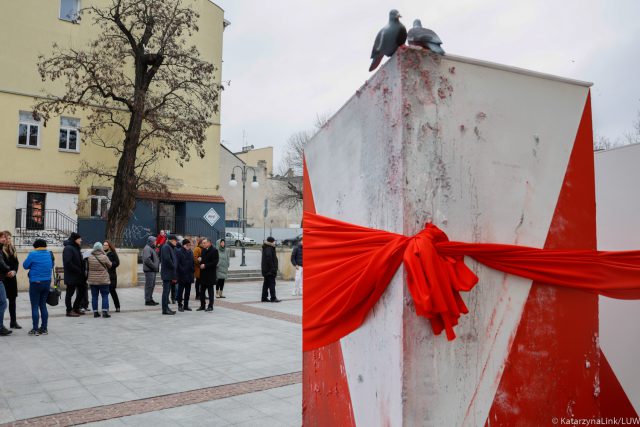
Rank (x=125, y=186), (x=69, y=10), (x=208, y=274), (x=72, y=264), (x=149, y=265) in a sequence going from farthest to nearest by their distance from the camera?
(x=69, y=10) → (x=125, y=186) → (x=149, y=265) → (x=208, y=274) → (x=72, y=264)

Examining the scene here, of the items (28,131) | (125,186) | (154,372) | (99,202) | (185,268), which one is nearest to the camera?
(154,372)

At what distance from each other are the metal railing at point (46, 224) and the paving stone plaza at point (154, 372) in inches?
435

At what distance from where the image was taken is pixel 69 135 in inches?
914

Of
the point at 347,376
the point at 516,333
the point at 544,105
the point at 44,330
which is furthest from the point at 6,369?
the point at 544,105

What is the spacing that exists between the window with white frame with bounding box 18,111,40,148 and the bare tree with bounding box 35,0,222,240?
2.15 feet

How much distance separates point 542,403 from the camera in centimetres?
222

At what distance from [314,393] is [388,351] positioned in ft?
3.30

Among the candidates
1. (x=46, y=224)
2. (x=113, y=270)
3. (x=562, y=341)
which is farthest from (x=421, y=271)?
(x=46, y=224)

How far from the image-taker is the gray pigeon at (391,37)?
2311 mm

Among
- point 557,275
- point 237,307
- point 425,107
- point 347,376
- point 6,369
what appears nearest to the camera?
point 425,107

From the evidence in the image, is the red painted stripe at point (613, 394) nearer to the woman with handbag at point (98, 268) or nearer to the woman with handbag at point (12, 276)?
the woman with handbag at point (12, 276)

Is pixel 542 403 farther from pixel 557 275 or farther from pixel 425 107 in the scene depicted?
pixel 425 107

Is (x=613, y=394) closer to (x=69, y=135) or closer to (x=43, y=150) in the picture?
(x=43, y=150)

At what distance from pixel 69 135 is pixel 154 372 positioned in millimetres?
20564
